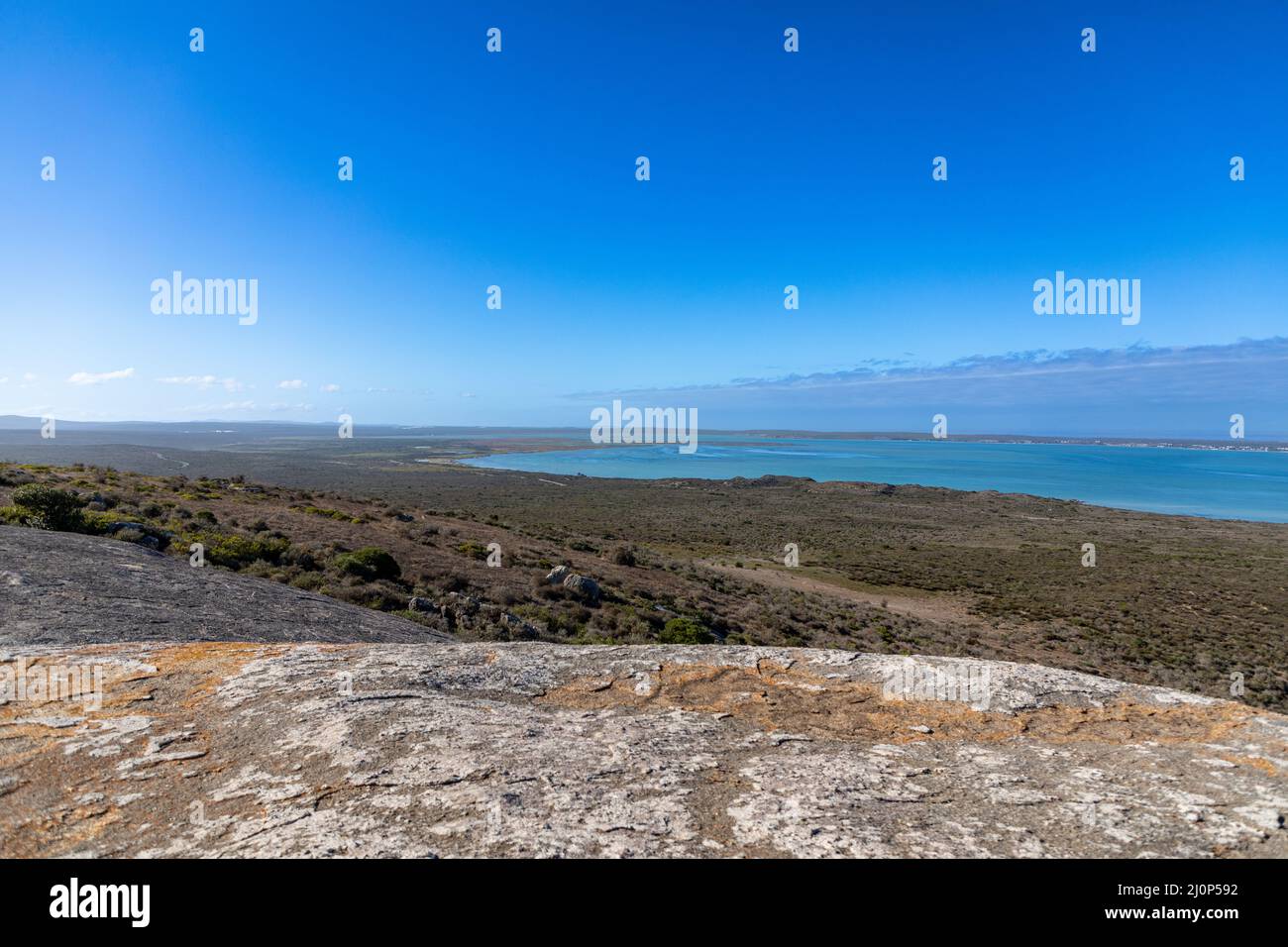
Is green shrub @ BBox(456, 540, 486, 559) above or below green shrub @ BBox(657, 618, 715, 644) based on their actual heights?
above

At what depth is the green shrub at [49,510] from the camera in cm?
1262

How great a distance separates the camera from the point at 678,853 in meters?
2.05

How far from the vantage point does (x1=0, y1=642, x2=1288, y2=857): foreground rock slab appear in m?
2.12

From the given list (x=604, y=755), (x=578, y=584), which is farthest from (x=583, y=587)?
(x=604, y=755)

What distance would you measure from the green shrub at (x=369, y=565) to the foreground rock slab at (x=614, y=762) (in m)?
11.5

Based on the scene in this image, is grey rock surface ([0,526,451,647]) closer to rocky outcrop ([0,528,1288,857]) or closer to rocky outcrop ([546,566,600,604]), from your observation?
rocky outcrop ([0,528,1288,857])

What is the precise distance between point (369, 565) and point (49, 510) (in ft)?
22.0

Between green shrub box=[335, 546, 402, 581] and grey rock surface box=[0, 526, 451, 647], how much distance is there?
575 cm

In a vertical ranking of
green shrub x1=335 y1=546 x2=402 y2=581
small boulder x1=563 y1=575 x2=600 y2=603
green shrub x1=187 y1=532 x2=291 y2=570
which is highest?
green shrub x1=187 y1=532 x2=291 y2=570

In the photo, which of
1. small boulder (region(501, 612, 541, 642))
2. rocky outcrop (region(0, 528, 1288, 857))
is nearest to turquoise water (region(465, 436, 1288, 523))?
small boulder (region(501, 612, 541, 642))

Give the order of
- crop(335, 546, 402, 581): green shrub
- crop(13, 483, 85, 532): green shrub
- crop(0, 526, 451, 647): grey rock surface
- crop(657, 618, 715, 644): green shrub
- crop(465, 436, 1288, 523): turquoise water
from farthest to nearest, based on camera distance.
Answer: crop(465, 436, 1288, 523): turquoise water < crop(657, 618, 715, 644): green shrub < crop(335, 546, 402, 581): green shrub < crop(13, 483, 85, 532): green shrub < crop(0, 526, 451, 647): grey rock surface

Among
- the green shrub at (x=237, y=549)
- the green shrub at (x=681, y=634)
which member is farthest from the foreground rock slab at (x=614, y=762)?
the green shrub at (x=681, y=634)
